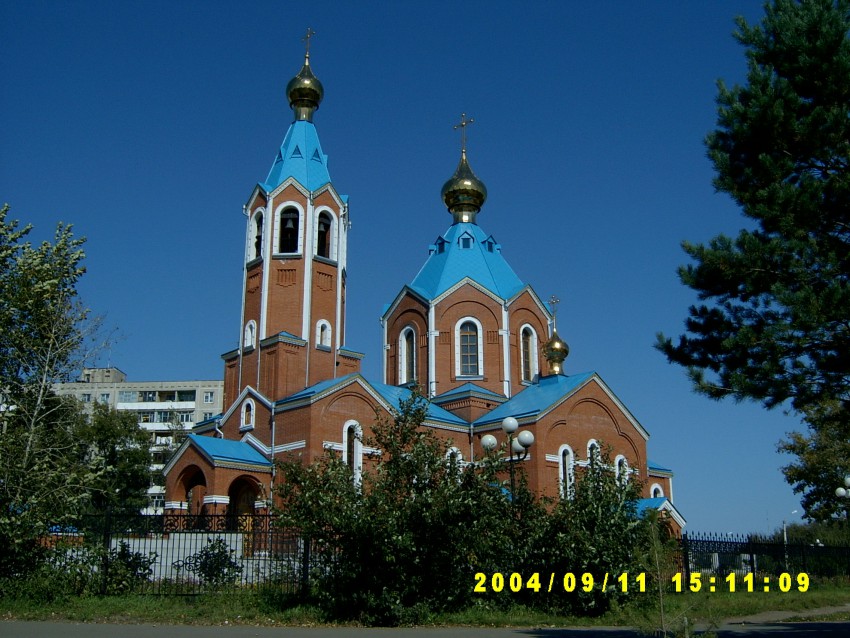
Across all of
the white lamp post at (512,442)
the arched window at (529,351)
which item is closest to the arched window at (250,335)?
the arched window at (529,351)

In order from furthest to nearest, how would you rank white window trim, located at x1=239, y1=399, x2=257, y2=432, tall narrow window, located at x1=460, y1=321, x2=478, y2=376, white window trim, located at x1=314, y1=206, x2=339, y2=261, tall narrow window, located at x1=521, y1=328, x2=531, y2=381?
tall narrow window, located at x1=521, y1=328, x2=531, y2=381 → tall narrow window, located at x1=460, y1=321, x2=478, y2=376 → white window trim, located at x1=314, y1=206, x2=339, y2=261 → white window trim, located at x1=239, y1=399, x2=257, y2=432

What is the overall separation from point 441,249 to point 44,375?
1604cm

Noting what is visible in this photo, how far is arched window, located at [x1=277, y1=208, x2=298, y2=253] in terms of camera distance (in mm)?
24609

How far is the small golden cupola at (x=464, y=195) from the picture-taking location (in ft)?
99.7

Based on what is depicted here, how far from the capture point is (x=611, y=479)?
41.8 feet

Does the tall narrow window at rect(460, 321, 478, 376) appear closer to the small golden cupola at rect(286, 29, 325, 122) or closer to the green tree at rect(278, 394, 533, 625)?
the small golden cupola at rect(286, 29, 325, 122)

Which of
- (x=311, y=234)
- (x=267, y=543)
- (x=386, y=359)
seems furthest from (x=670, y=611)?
(x=386, y=359)

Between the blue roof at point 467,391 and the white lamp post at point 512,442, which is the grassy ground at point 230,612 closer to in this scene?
the white lamp post at point 512,442

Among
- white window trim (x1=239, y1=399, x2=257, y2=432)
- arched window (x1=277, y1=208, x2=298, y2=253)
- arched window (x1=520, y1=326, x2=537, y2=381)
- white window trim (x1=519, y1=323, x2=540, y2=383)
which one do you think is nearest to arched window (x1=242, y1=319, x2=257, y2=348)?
white window trim (x1=239, y1=399, x2=257, y2=432)

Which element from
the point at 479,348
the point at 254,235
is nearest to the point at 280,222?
the point at 254,235
